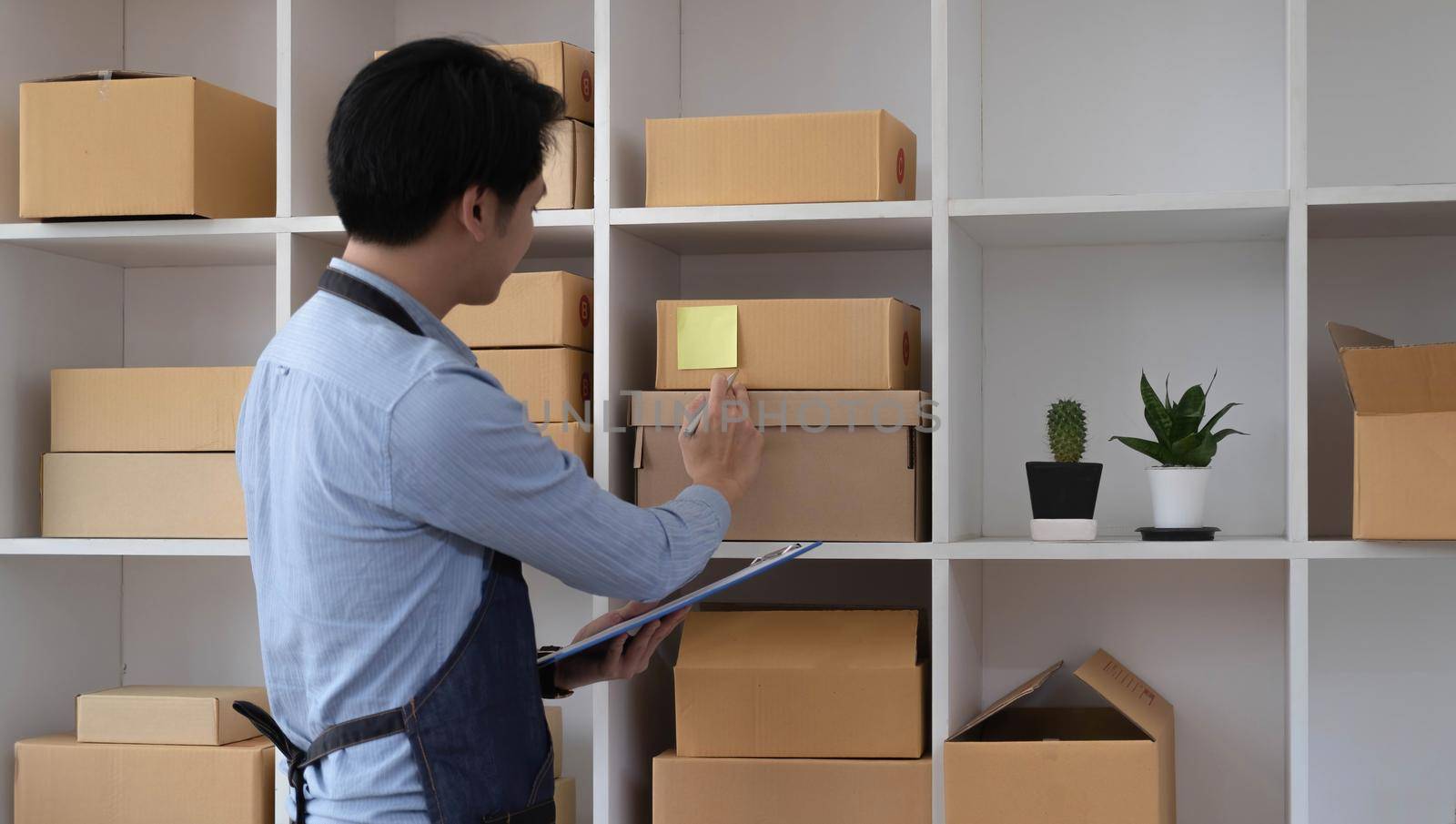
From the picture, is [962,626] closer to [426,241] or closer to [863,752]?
[863,752]

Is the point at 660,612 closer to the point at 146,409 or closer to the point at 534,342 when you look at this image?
the point at 534,342

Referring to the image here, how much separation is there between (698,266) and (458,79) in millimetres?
Result: 1200

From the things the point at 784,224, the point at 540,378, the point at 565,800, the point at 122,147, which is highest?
the point at 122,147

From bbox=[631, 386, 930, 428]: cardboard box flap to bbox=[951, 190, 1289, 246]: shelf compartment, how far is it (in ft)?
0.96

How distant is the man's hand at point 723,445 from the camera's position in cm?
183

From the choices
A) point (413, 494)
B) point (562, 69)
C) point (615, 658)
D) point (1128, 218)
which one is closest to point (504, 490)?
point (413, 494)

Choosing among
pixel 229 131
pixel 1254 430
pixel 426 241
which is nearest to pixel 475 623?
pixel 426 241

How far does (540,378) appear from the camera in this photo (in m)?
1.97

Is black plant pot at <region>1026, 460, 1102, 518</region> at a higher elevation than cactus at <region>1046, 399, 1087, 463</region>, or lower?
lower

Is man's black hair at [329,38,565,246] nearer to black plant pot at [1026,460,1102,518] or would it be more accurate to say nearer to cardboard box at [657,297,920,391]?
cardboard box at [657,297,920,391]

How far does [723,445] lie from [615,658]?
0.38 meters

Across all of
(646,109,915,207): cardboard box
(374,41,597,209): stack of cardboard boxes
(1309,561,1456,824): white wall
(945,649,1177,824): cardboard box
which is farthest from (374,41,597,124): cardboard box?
(1309,561,1456,824): white wall

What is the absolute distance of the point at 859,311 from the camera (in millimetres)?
1915

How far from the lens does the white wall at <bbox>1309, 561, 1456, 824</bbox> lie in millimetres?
2186
